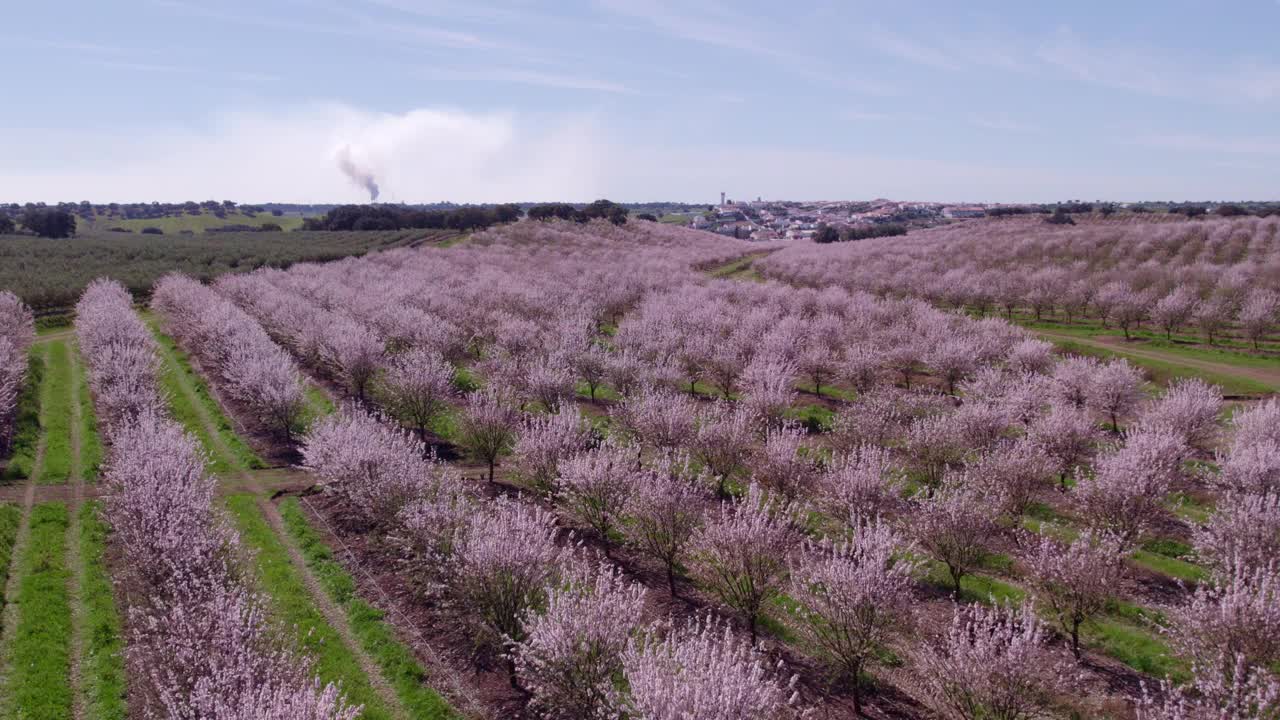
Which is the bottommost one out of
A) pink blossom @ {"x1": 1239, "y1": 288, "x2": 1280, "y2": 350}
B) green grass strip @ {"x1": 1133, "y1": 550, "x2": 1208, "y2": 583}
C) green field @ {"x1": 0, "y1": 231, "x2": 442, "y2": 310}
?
green grass strip @ {"x1": 1133, "y1": 550, "x2": 1208, "y2": 583}

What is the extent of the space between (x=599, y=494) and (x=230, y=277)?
242ft

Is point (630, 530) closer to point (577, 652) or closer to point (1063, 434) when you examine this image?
point (577, 652)

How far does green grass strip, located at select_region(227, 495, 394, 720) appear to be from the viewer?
16.7 m

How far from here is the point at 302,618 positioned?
19578 mm

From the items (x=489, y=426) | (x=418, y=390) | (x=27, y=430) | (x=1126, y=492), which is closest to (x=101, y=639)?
(x=489, y=426)

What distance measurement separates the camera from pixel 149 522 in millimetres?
18188

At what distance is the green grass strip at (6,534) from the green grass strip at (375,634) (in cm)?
814

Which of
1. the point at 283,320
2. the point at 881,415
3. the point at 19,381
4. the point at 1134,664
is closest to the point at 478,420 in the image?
the point at 881,415

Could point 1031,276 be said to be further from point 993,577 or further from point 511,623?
point 511,623

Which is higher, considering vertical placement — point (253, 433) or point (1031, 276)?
point (1031, 276)

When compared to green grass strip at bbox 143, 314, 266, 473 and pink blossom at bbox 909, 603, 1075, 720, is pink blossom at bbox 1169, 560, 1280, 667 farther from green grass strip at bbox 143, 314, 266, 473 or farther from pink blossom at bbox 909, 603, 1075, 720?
green grass strip at bbox 143, 314, 266, 473

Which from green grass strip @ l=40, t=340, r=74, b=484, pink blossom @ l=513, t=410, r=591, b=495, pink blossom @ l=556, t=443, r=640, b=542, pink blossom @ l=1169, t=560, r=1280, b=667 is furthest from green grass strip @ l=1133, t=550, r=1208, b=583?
green grass strip @ l=40, t=340, r=74, b=484

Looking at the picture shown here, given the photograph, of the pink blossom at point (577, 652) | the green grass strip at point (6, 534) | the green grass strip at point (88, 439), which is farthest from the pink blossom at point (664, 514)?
the green grass strip at point (88, 439)

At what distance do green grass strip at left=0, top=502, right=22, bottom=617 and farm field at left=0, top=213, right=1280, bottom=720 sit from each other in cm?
16
